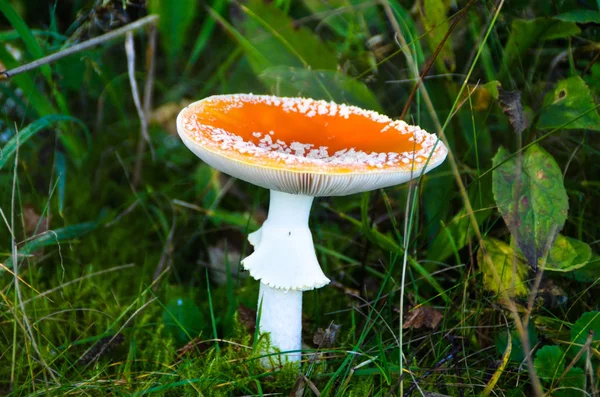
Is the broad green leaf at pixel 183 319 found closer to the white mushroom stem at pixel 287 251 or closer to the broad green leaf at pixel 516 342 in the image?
the white mushroom stem at pixel 287 251

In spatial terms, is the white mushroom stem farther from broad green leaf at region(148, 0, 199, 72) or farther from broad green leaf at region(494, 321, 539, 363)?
broad green leaf at region(148, 0, 199, 72)

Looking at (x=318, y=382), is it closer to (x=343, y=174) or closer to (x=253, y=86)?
(x=343, y=174)

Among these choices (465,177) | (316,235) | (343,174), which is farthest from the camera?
(316,235)

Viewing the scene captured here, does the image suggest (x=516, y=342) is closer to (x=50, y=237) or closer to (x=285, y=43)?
(x=285, y=43)

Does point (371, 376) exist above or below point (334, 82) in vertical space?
below

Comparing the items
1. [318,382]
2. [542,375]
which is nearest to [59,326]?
[318,382]

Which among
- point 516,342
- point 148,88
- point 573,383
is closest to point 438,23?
point 516,342
